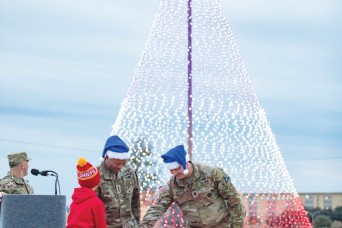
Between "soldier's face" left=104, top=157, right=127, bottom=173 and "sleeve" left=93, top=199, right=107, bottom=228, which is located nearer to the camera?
"sleeve" left=93, top=199, right=107, bottom=228

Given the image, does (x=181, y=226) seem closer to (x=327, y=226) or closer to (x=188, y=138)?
(x=188, y=138)

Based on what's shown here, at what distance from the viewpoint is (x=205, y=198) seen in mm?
6703

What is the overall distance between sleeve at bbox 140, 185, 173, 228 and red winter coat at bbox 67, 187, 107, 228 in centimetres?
99

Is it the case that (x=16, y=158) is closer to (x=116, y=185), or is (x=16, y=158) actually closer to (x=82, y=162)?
(x=116, y=185)

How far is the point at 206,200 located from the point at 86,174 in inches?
53.4

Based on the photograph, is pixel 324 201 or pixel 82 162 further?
pixel 324 201

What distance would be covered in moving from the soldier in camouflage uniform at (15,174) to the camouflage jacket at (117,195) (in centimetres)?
156

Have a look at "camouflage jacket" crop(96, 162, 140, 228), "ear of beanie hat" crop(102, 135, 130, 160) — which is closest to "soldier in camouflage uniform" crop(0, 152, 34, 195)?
"camouflage jacket" crop(96, 162, 140, 228)

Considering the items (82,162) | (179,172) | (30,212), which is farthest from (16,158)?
(82,162)

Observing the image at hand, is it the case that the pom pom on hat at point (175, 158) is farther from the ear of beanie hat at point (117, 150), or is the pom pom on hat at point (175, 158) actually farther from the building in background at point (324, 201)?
the building in background at point (324, 201)

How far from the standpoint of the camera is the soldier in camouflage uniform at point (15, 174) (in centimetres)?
771

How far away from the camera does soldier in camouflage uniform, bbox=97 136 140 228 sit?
6.28m

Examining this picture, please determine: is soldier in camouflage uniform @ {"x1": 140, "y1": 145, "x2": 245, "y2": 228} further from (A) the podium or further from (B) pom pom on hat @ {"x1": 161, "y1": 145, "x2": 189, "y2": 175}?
(A) the podium

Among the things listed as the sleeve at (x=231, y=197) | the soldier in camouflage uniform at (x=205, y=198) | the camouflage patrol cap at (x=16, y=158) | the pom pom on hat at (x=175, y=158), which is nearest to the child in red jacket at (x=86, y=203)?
the pom pom on hat at (x=175, y=158)
